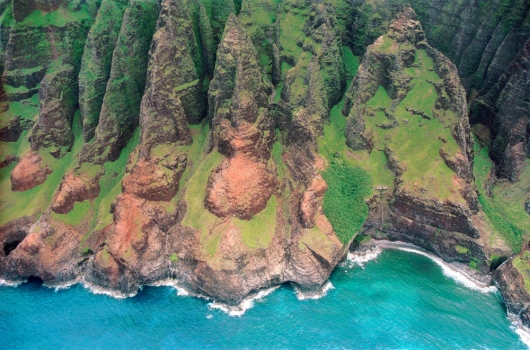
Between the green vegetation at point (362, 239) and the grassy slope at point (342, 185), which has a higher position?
the grassy slope at point (342, 185)

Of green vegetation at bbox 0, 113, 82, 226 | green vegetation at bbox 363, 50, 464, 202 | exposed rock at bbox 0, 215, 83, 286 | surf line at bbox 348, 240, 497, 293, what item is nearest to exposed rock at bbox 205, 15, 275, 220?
surf line at bbox 348, 240, 497, 293

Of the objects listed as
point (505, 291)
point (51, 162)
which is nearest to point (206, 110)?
point (51, 162)

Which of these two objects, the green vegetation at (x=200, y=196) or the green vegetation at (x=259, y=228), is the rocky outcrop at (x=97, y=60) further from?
the green vegetation at (x=259, y=228)

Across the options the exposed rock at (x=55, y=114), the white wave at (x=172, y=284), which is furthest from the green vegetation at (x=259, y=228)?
the exposed rock at (x=55, y=114)

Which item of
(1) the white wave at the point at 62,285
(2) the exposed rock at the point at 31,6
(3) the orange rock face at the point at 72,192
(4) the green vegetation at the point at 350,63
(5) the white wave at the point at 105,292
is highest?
(2) the exposed rock at the point at 31,6

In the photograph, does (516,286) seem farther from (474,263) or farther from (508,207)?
(508,207)

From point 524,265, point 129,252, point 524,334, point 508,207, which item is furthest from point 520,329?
point 129,252
